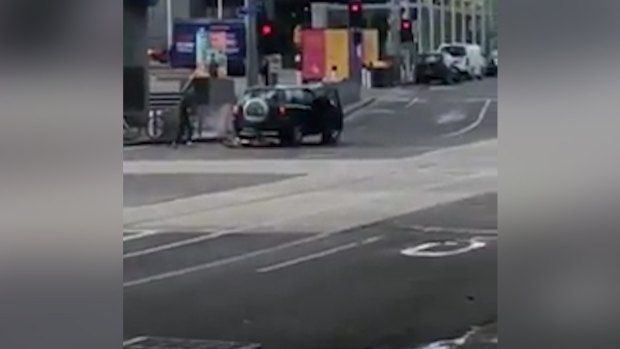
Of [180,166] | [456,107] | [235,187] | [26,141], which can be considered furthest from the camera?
[456,107]

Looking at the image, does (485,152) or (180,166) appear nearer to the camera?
(485,152)

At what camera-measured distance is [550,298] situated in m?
2.00

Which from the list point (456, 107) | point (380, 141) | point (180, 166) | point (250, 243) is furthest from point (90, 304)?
point (456, 107)

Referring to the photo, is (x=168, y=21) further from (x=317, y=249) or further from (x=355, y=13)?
(x=355, y=13)

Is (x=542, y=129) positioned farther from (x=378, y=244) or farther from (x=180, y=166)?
(x=180, y=166)

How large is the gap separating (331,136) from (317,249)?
24.3ft

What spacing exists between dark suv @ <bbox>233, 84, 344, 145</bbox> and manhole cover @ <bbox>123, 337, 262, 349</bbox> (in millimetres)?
8033

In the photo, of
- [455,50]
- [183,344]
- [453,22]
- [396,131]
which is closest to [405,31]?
[455,50]

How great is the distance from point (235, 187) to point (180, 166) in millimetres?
2049

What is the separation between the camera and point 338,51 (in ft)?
57.4

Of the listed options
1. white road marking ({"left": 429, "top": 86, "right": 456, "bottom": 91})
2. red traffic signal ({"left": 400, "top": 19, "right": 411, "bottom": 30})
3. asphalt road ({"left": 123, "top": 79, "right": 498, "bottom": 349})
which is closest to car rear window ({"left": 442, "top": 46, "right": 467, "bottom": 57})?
red traffic signal ({"left": 400, "top": 19, "right": 411, "bottom": 30})

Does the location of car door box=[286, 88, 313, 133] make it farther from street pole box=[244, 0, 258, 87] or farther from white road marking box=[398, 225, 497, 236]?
white road marking box=[398, 225, 497, 236]

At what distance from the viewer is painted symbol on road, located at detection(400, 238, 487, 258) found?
834cm

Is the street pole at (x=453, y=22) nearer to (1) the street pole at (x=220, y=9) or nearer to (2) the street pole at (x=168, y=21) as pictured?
(2) the street pole at (x=168, y=21)
